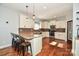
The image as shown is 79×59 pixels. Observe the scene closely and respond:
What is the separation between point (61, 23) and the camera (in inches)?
90.1

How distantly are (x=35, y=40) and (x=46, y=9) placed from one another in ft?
2.91

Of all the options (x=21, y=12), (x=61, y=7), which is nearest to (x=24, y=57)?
(x=21, y=12)

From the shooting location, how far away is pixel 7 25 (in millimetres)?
2314

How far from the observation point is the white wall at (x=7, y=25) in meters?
2.24

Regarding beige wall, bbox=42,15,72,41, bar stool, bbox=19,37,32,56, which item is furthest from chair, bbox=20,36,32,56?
beige wall, bbox=42,15,72,41

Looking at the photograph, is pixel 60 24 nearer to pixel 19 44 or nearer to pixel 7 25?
pixel 19 44

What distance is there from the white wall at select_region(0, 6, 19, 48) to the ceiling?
0.15 m

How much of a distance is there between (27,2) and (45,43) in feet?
3.62

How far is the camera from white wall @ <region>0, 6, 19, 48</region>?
2.24m

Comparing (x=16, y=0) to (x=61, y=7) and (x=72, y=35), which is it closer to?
(x=61, y=7)

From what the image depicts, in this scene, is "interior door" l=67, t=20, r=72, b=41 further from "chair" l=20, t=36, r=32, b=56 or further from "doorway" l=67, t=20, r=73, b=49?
"chair" l=20, t=36, r=32, b=56

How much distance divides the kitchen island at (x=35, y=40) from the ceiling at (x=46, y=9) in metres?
0.49

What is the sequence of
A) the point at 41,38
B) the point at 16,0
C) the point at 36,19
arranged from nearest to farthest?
the point at 16,0 → the point at 36,19 → the point at 41,38

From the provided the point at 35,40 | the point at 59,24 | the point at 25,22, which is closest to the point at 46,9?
the point at 59,24
